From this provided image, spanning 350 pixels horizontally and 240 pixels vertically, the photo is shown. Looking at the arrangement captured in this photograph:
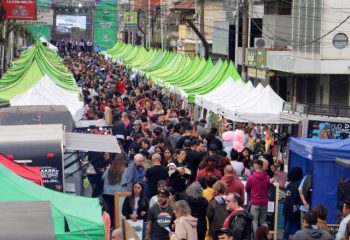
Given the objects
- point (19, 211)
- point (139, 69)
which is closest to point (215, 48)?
point (139, 69)

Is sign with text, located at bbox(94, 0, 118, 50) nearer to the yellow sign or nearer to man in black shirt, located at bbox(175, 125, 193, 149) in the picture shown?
the yellow sign

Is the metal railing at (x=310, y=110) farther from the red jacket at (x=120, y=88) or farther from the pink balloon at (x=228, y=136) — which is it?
the red jacket at (x=120, y=88)

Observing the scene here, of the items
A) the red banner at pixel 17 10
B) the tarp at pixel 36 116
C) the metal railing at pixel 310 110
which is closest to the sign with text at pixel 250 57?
the red banner at pixel 17 10

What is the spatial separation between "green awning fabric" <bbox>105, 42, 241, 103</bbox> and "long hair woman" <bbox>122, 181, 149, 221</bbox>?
1722 cm

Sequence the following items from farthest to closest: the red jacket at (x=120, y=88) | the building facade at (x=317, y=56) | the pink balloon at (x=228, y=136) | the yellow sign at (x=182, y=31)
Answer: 1. the yellow sign at (x=182, y=31)
2. the red jacket at (x=120, y=88)
3. the building facade at (x=317, y=56)
4. the pink balloon at (x=228, y=136)

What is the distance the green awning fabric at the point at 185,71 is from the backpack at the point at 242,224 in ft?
62.1

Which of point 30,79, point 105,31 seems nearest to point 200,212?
point 30,79

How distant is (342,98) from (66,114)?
18.9 meters

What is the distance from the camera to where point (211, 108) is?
88.9 feet

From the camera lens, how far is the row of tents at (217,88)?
24.1 m

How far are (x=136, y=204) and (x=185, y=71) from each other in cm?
2595

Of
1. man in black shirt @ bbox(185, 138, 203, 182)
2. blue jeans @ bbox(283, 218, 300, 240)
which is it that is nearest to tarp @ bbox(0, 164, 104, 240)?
blue jeans @ bbox(283, 218, 300, 240)

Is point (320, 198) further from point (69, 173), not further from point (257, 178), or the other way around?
point (69, 173)

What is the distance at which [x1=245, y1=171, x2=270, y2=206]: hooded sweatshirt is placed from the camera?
1525 centimetres
